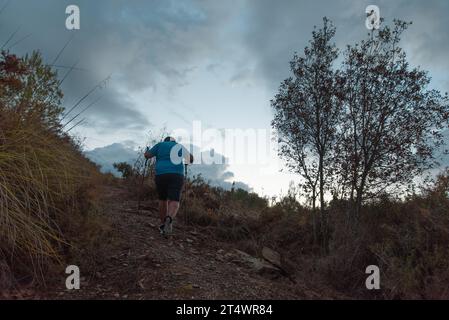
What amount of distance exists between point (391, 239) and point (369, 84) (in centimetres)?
307

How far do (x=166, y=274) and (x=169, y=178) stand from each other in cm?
239

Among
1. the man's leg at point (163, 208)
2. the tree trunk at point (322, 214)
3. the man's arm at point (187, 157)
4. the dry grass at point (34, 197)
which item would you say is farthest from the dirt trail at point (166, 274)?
the tree trunk at point (322, 214)

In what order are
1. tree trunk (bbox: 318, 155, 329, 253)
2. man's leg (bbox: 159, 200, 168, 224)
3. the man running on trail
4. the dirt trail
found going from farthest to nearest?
tree trunk (bbox: 318, 155, 329, 253) → man's leg (bbox: 159, 200, 168, 224) → the man running on trail → the dirt trail

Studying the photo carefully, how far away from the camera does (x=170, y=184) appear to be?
7.08 metres

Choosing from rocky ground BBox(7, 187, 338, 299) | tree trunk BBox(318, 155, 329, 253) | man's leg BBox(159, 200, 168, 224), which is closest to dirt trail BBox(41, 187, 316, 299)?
rocky ground BBox(7, 187, 338, 299)

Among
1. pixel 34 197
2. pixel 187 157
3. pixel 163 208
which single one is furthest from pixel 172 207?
pixel 34 197

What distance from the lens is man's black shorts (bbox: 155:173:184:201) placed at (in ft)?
23.2

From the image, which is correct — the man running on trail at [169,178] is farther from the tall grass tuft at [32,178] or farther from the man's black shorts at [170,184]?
the tall grass tuft at [32,178]

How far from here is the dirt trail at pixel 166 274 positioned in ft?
15.0

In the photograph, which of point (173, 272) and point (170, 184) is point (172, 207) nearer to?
point (170, 184)

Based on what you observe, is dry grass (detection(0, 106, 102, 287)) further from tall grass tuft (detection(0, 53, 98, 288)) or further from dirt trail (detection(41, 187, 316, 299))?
dirt trail (detection(41, 187, 316, 299))

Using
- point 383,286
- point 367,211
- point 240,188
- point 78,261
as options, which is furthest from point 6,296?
point 240,188

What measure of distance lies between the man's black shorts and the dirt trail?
753mm
